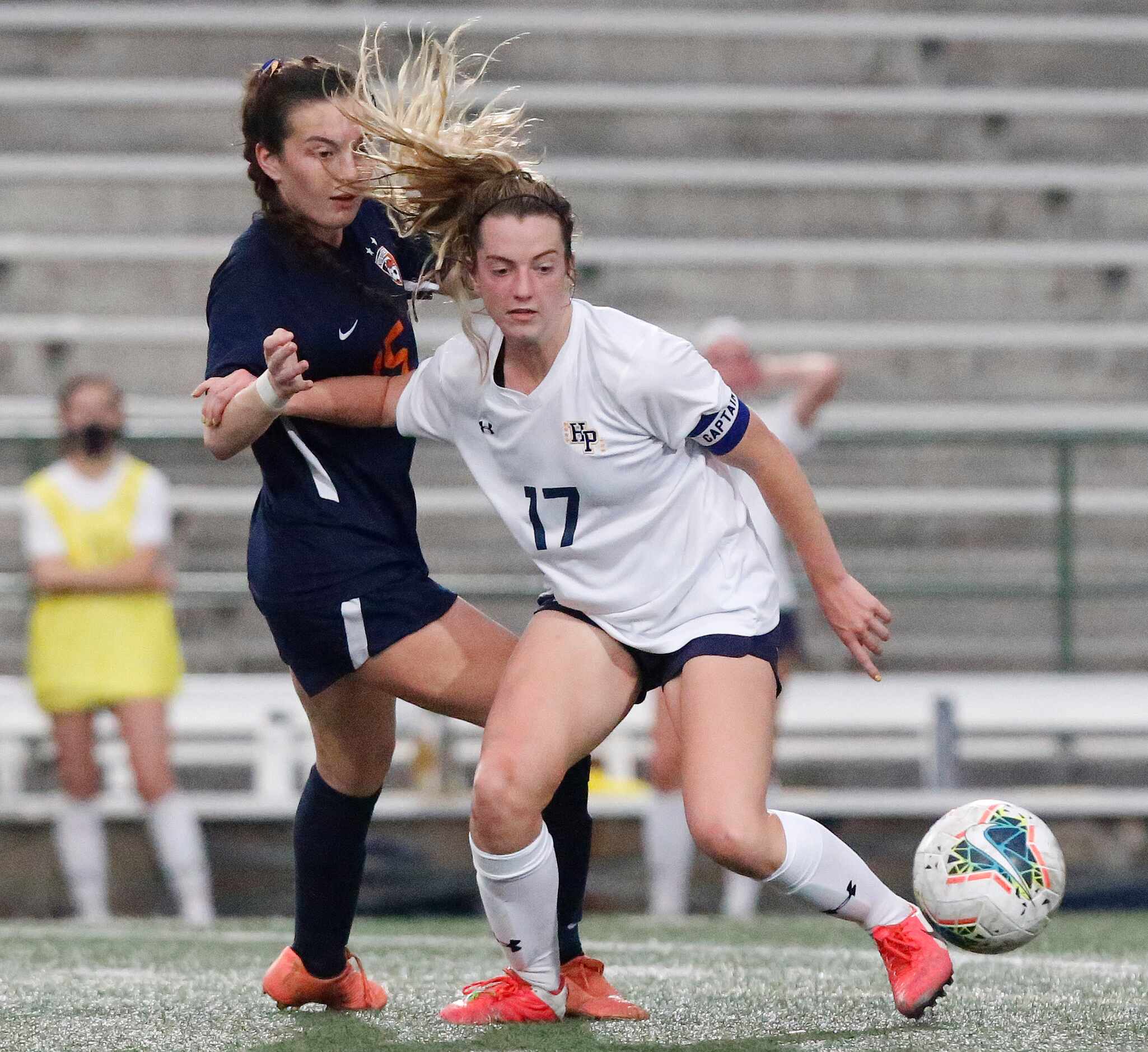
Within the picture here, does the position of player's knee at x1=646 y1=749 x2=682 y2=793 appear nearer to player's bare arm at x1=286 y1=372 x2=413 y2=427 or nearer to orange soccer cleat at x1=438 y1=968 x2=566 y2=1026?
orange soccer cleat at x1=438 y1=968 x2=566 y2=1026

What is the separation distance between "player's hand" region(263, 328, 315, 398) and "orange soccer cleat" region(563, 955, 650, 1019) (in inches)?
47.3

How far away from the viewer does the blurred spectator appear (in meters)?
6.02

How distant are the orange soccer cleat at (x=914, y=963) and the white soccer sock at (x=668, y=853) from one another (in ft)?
9.00

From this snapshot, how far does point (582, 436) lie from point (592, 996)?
3.38 feet

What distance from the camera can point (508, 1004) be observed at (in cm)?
326

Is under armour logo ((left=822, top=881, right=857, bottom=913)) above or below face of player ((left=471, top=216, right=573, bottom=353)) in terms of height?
below

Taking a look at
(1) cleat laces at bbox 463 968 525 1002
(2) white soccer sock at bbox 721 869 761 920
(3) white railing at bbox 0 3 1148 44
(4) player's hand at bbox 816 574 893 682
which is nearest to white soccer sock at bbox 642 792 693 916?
(2) white soccer sock at bbox 721 869 761 920

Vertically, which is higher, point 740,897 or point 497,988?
point 497,988

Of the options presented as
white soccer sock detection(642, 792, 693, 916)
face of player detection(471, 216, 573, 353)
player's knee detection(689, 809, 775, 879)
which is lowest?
white soccer sock detection(642, 792, 693, 916)

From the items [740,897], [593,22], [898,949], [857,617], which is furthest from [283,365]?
[593,22]

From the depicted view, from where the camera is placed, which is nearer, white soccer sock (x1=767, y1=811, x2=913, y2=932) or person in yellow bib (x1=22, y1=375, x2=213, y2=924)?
white soccer sock (x1=767, y1=811, x2=913, y2=932)

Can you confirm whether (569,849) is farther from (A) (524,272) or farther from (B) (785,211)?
(B) (785,211)

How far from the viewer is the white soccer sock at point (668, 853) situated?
19.9ft

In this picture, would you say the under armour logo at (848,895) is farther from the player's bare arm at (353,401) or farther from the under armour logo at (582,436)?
the player's bare arm at (353,401)
